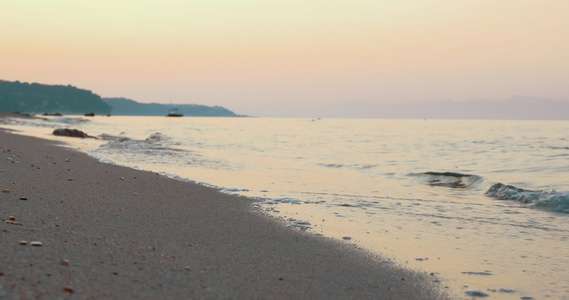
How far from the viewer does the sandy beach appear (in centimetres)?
362

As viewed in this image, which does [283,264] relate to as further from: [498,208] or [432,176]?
[432,176]

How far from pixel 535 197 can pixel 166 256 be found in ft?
33.9

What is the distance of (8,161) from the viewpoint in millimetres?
10859

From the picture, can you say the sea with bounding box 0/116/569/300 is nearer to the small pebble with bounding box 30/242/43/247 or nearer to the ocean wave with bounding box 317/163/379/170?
the ocean wave with bounding box 317/163/379/170

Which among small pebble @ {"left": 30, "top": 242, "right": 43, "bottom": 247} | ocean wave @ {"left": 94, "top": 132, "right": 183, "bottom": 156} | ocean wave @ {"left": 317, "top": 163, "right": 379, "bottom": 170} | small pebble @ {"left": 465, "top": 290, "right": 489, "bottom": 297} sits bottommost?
small pebble @ {"left": 465, "top": 290, "right": 489, "bottom": 297}

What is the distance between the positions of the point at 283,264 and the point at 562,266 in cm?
380

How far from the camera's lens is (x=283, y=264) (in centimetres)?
486

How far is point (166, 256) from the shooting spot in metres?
4.61

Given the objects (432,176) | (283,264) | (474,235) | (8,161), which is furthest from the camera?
(432,176)

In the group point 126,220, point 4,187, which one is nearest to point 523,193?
point 126,220

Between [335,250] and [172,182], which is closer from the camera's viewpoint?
[335,250]

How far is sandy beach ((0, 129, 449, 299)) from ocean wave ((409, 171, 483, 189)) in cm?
953

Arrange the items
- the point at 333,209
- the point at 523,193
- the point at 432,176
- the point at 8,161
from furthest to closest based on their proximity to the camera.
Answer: the point at 432,176 → the point at 523,193 → the point at 8,161 → the point at 333,209

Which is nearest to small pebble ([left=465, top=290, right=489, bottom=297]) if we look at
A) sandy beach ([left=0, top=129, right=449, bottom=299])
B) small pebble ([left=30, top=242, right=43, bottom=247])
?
sandy beach ([left=0, top=129, right=449, bottom=299])
